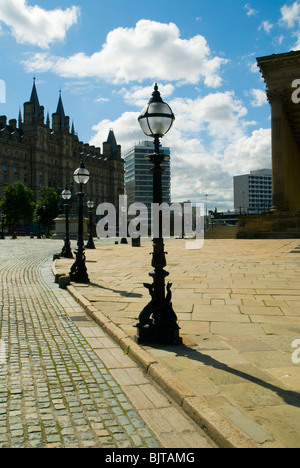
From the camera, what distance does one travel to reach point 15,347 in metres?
5.25

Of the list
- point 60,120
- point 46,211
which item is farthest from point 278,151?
point 60,120

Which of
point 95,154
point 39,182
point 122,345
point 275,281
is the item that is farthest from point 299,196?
point 95,154

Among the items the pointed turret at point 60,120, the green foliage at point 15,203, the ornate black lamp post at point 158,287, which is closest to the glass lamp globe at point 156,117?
the ornate black lamp post at point 158,287

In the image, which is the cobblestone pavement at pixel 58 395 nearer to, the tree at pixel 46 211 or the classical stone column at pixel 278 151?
the classical stone column at pixel 278 151

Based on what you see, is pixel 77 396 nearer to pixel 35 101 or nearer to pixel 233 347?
pixel 233 347

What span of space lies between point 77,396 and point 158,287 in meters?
2.08

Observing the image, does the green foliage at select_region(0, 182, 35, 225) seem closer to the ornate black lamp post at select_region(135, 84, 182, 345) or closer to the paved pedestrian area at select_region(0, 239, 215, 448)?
the paved pedestrian area at select_region(0, 239, 215, 448)

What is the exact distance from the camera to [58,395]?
147 inches

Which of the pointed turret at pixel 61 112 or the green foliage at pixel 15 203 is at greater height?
the pointed turret at pixel 61 112

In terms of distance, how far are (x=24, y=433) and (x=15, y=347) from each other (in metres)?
2.41

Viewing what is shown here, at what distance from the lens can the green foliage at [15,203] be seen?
75688mm

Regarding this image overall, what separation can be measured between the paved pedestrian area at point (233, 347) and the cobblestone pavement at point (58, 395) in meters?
0.55

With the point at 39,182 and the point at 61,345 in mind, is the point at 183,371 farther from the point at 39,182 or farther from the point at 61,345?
the point at 39,182
